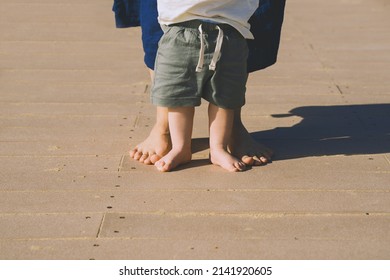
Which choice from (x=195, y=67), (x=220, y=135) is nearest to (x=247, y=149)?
(x=220, y=135)

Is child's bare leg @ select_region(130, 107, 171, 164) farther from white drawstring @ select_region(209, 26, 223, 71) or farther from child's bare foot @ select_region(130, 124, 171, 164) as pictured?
white drawstring @ select_region(209, 26, 223, 71)

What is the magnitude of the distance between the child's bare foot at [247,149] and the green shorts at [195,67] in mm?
177

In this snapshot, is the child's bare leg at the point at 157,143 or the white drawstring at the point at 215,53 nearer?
the white drawstring at the point at 215,53

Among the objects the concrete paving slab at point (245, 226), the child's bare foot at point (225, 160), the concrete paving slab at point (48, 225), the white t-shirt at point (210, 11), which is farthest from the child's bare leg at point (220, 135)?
the concrete paving slab at point (48, 225)

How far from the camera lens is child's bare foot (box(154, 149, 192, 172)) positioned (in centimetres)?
286

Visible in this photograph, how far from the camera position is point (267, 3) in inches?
121

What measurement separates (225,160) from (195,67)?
324 mm

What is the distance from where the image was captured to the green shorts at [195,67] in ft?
9.21

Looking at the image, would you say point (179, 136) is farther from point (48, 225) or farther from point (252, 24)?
point (48, 225)

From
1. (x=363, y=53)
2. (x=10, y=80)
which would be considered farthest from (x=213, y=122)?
(x=363, y=53)

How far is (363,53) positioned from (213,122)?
5.84 feet

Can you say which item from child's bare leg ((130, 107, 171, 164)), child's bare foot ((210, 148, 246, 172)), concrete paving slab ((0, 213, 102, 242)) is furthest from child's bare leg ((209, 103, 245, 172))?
concrete paving slab ((0, 213, 102, 242))

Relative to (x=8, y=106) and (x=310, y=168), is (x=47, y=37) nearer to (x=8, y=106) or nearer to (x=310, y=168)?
(x=8, y=106)

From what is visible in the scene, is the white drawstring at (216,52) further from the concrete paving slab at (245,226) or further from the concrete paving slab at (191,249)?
the concrete paving slab at (191,249)
